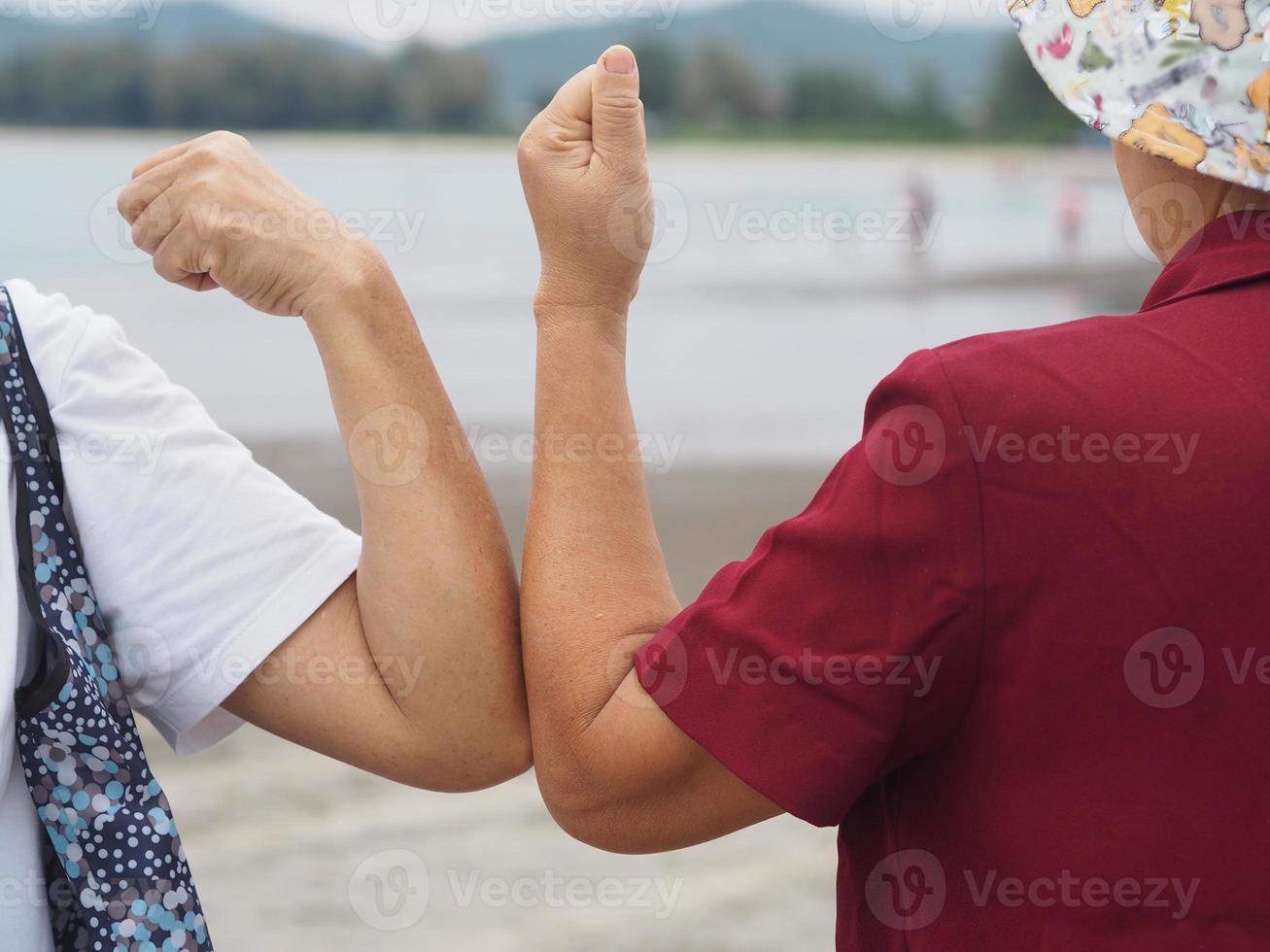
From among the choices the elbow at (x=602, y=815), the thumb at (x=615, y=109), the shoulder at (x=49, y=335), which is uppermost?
the thumb at (x=615, y=109)

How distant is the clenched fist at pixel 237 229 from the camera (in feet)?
4.86

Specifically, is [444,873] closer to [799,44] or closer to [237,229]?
[237,229]

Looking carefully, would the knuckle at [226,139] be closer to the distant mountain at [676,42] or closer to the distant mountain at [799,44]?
the distant mountain at [676,42]

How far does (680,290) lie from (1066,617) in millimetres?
17960

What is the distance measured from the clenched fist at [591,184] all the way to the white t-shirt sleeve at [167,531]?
40 cm

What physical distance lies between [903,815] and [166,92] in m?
33.2

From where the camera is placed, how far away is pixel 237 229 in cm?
148

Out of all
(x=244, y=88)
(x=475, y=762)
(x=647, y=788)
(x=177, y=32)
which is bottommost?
(x=244, y=88)

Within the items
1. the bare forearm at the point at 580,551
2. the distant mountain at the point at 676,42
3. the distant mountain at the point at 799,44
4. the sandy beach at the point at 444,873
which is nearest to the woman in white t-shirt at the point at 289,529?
the bare forearm at the point at 580,551

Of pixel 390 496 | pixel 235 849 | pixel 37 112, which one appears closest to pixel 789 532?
pixel 390 496

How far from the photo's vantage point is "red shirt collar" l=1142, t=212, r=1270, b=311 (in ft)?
3.66

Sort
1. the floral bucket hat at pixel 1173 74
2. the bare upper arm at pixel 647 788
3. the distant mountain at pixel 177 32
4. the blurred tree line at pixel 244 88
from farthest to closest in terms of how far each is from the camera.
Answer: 1. the distant mountain at pixel 177 32
2. the blurred tree line at pixel 244 88
3. the bare upper arm at pixel 647 788
4. the floral bucket hat at pixel 1173 74

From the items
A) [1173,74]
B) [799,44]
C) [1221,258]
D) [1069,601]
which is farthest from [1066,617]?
[799,44]

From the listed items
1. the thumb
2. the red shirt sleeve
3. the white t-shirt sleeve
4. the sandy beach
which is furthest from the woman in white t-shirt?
the sandy beach
